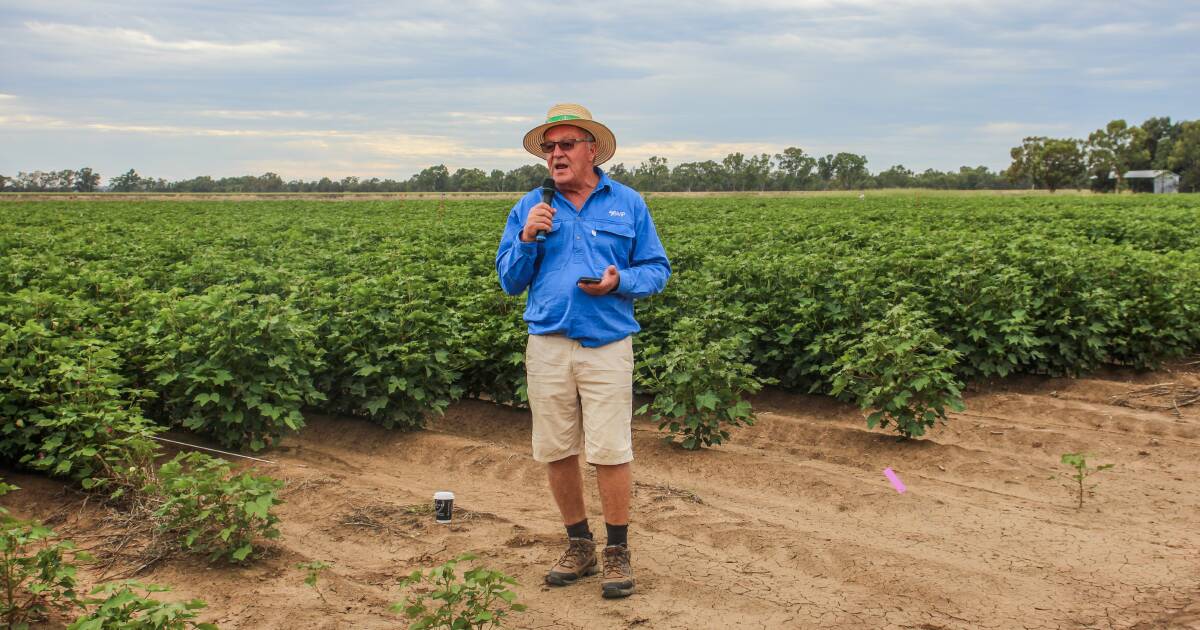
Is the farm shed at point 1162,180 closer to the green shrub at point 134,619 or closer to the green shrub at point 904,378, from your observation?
the green shrub at point 904,378

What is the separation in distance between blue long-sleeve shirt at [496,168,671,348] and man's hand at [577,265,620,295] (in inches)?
2.4

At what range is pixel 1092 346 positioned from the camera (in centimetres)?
862

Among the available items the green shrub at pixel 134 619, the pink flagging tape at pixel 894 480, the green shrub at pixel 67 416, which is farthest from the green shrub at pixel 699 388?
the green shrub at pixel 134 619

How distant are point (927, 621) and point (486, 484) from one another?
120 inches

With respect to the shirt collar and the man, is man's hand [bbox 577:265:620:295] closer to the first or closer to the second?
the man

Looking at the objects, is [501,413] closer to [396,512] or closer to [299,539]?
[396,512]

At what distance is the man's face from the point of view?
4102 mm

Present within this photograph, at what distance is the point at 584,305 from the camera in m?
4.05

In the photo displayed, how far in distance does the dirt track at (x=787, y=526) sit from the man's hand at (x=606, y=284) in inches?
52.8

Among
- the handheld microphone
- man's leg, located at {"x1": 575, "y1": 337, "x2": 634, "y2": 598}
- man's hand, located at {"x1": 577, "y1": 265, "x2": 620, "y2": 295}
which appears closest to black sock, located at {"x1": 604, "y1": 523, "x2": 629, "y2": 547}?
man's leg, located at {"x1": 575, "y1": 337, "x2": 634, "y2": 598}

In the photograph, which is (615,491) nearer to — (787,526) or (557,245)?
(557,245)

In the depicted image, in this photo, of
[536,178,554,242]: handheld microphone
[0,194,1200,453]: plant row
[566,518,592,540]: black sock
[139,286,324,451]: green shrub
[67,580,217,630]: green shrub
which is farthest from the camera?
[0,194,1200,453]: plant row

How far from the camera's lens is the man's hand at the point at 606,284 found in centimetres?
391

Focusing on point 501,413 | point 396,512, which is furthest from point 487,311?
point 396,512
